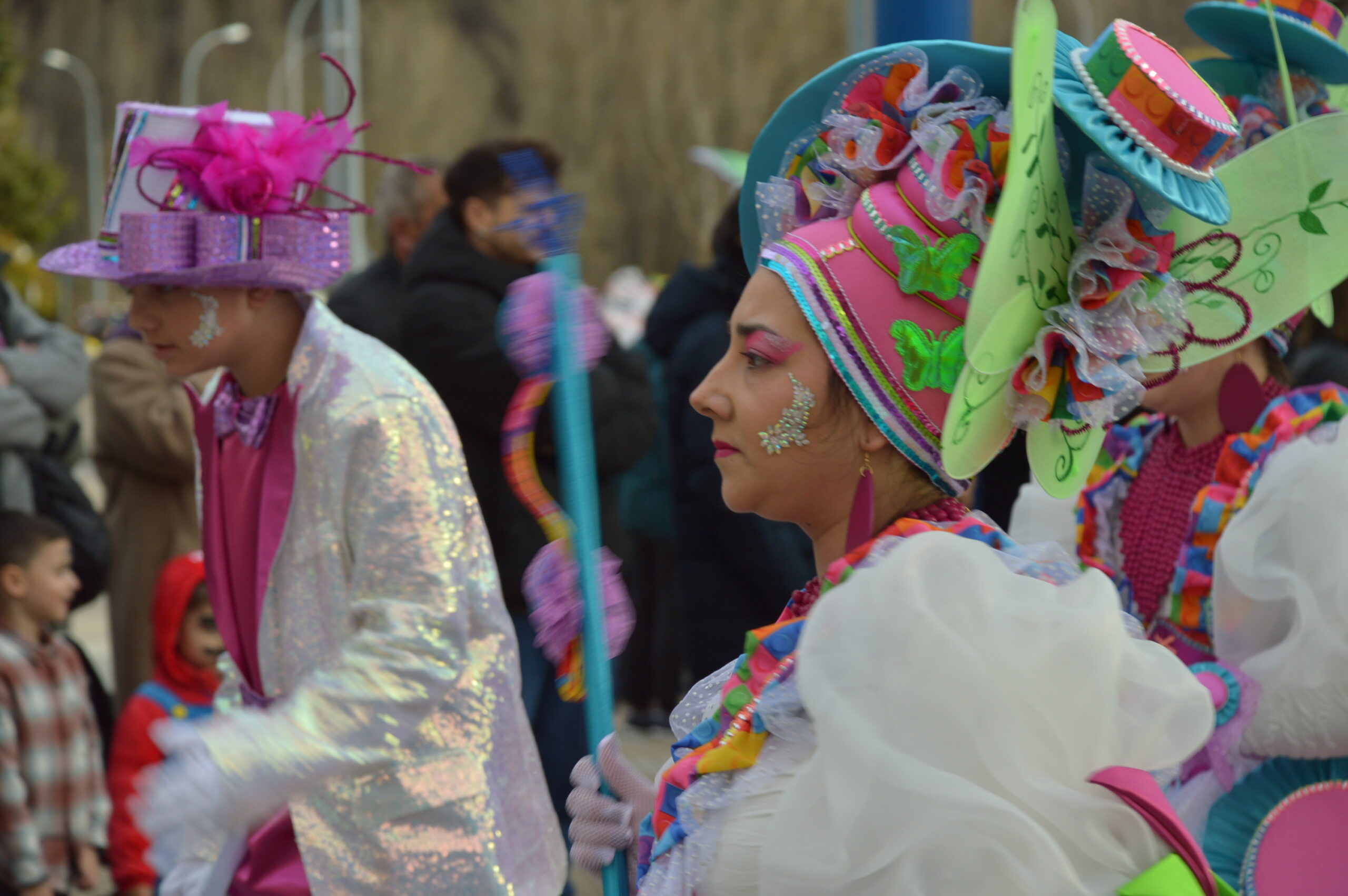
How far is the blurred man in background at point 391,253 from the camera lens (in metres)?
4.36

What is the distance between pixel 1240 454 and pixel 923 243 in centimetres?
127

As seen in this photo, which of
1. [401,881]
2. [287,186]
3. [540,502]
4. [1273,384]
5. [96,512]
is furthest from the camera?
[96,512]

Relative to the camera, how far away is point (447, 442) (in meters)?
2.43

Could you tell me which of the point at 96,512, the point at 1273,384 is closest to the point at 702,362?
the point at 1273,384

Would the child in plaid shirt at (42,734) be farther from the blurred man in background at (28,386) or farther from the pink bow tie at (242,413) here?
the pink bow tie at (242,413)

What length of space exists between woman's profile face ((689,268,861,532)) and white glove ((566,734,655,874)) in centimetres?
37

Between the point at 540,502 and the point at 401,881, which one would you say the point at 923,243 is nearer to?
the point at 540,502

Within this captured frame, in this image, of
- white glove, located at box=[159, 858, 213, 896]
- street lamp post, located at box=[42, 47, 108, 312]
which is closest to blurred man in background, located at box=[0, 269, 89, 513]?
white glove, located at box=[159, 858, 213, 896]

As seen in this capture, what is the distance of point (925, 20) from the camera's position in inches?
108

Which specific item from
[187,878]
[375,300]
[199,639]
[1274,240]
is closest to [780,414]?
[1274,240]

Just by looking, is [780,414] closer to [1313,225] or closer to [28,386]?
[1313,225]

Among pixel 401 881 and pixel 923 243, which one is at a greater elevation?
pixel 923 243

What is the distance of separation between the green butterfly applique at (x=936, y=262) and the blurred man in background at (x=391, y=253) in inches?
107

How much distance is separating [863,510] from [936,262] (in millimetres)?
302
